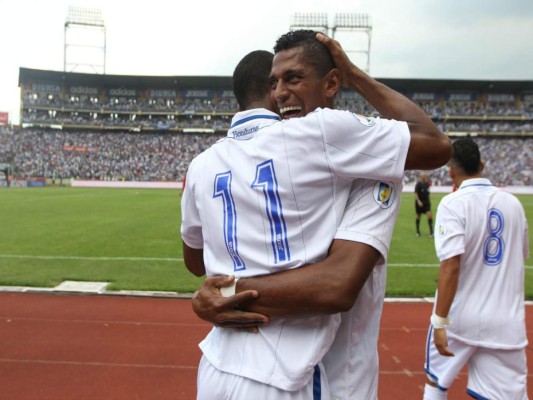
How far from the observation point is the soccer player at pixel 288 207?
1.57 meters

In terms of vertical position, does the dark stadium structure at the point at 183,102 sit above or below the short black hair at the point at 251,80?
above

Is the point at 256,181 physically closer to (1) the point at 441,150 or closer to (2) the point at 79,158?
(1) the point at 441,150

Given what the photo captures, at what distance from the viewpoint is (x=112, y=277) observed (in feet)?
29.9

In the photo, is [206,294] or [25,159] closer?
[206,294]

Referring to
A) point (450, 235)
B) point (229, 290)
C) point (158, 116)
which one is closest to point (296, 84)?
point (229, 290)

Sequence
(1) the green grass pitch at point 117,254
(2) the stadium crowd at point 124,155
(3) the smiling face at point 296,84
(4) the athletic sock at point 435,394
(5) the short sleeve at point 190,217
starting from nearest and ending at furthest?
(3) the smiling face at point 296,84 → (5) the short sleeve at point 190,217 → (4) the athletic sock at point 435,394 → (1) the green grass pitch at point 117,254 → (2) the stadium crowd at point 124,155

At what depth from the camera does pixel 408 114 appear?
172 centimetres

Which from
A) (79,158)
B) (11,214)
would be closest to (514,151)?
(79,158)

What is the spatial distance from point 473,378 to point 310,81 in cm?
242

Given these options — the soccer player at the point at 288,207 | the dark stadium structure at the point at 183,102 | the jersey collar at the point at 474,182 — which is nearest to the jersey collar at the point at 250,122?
the soccer player at the point at 288,207

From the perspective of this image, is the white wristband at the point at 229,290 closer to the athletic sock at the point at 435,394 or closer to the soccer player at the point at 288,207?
the soccer player at the point at 288,207

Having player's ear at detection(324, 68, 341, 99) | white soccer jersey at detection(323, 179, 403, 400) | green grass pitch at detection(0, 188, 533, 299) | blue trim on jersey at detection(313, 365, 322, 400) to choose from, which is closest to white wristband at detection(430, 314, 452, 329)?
white soccer jersey at detection(323, 179, 403, 400)

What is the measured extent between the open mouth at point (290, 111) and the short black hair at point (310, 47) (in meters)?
0.15

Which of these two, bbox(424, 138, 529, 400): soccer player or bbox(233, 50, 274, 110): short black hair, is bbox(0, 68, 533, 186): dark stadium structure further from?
bbox(233, 50, 274, 110): short black hair
